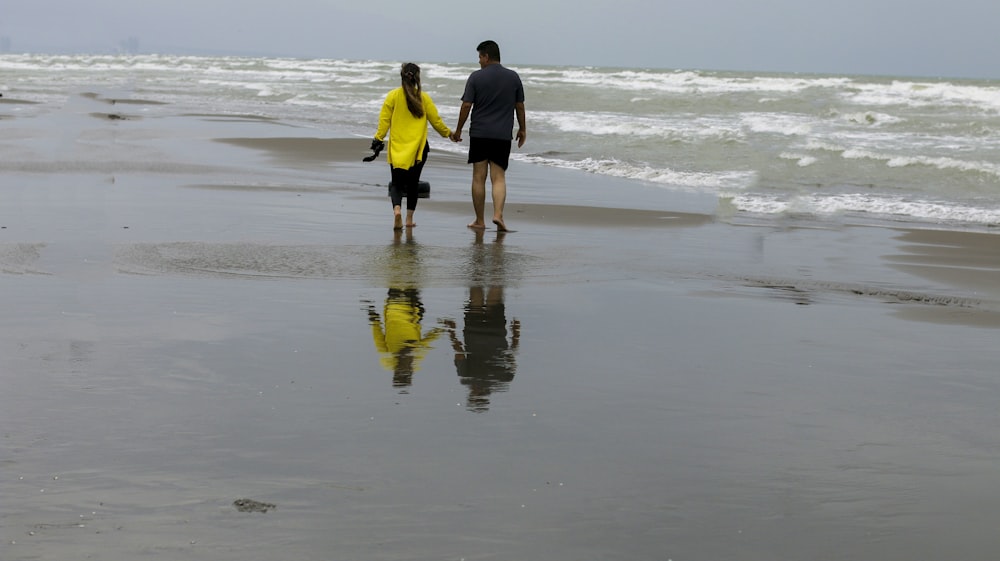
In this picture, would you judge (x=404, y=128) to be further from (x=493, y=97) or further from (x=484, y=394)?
(x=484, y=394)

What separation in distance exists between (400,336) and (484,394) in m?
1.16

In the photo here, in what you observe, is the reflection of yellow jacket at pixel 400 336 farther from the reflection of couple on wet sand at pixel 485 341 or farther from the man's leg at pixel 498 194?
the man's leg at pixel 498 194

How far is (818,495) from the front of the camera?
3912mm

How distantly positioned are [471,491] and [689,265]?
5.30 metres

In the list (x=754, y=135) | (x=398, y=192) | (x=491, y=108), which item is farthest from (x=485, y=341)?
(x=754, y=135)

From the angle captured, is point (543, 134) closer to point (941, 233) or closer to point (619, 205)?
point (619, 205)

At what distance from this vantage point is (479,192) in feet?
34.8

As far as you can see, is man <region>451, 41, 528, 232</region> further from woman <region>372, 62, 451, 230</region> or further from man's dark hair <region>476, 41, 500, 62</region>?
woman <region>372, 62, 451, 230</region>

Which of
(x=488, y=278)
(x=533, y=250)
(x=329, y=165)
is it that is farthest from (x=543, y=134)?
(x=488, y=278)

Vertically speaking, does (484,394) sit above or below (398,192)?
below

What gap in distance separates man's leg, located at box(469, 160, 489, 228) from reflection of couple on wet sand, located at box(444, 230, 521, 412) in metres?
2.16

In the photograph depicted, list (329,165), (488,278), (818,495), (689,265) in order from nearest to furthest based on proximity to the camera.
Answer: (818,495), (488,278), (689,265), (329,165)

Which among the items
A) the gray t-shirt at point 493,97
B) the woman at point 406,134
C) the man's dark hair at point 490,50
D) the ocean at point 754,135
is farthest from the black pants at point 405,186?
the ocean at point 754,135

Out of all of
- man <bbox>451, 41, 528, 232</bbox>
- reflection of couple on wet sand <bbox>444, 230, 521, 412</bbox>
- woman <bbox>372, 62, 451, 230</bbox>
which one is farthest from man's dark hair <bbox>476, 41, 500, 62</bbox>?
reflection of couple on wet sand <bbox>444, 230, 521, 412</bbox>
